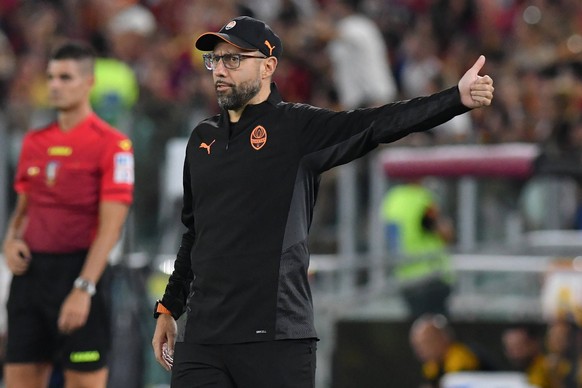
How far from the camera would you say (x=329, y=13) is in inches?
626

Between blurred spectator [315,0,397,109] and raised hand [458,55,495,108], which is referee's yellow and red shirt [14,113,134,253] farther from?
blurred spectator [315,0,397,109]

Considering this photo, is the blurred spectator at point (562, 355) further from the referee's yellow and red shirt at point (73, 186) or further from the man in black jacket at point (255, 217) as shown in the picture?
the man in black jacket at point (255, 217)

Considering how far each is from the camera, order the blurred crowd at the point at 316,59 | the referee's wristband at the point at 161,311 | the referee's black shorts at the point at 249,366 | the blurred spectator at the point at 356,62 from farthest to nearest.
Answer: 1. the blurred spectator at the point at 356,62
2. the blurred crowd at the point at 316,59
3. the referee's wristband at the point at 161,311
4. the referee's black shorts at the point at 249,366

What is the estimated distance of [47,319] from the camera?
798 centimetres

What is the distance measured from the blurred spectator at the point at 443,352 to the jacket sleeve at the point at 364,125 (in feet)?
20.2

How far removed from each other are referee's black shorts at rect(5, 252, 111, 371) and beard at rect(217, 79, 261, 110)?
2.37 m

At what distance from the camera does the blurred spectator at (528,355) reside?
37.4ft

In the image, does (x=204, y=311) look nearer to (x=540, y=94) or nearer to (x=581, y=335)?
(x=581, y=335)

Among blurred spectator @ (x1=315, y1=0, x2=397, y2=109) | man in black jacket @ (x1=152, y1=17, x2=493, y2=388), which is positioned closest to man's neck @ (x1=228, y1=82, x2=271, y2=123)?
man in black jacket @ (x1=152, y1=17, x2=493, y2=388)

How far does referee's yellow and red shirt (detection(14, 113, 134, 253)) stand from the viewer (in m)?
7.96

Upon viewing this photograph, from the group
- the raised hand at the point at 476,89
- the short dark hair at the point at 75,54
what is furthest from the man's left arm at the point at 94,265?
the raised hand at the point at 476,89

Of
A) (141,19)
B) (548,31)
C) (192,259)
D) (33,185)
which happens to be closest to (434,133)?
(548,31)

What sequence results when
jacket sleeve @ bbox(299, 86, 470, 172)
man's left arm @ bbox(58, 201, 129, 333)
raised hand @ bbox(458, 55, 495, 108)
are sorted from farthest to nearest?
man's left arm @ bbox(58, 201, 129, 333) → jacket sleeve @ bbox(299, 86, 470, 172) → raised hand @ bbox(458, 55, 495, 108)

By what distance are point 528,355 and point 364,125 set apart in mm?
6236
